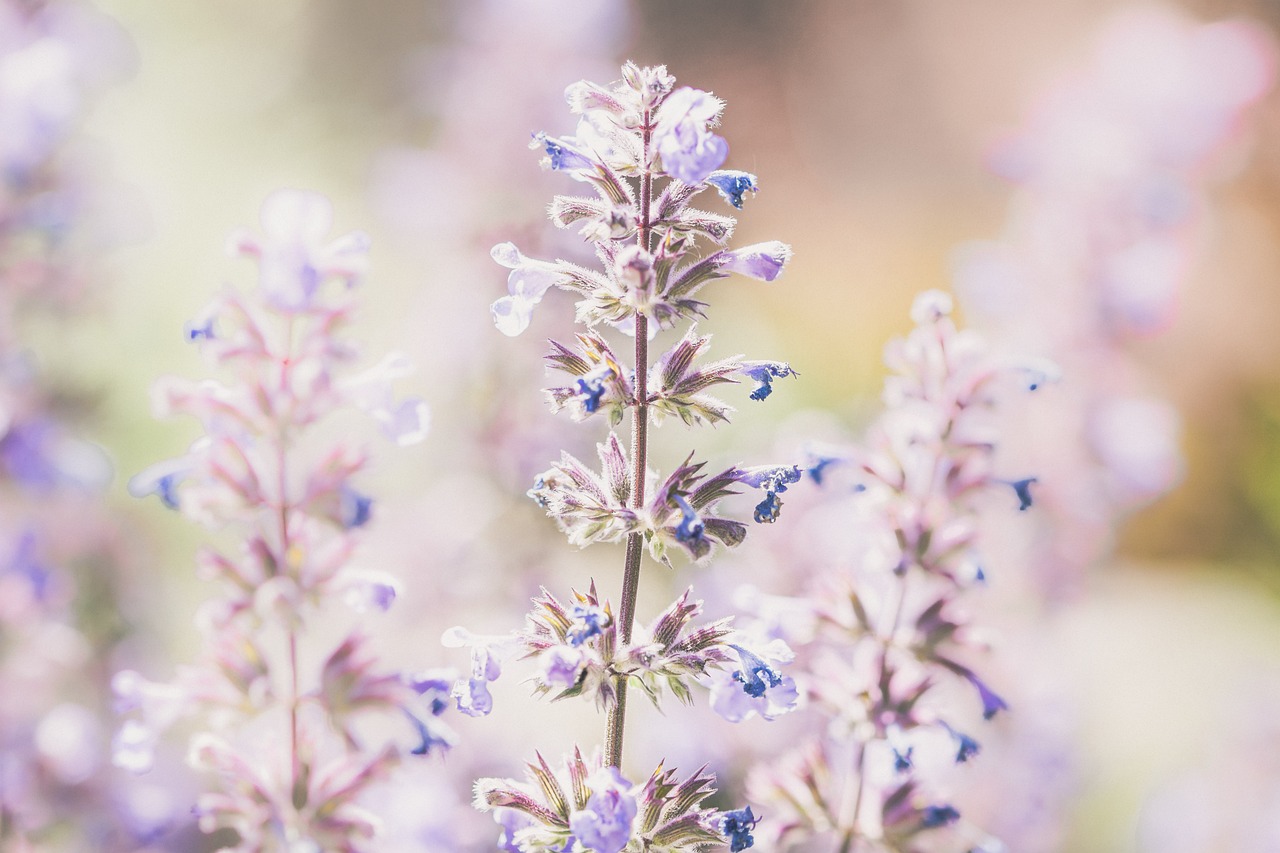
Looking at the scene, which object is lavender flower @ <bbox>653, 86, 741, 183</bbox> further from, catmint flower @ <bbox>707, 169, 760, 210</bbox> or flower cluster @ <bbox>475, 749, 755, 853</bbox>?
flower cluster @ <bbox>475, 749, 755, 853</bbox>

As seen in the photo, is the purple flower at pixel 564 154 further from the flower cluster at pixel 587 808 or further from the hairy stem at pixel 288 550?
the flower cluster at pixel 587 808

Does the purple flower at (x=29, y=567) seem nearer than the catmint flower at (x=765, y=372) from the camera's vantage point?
No

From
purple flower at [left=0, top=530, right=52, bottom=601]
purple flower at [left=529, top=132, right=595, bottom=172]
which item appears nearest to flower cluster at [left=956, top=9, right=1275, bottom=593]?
purple flower at [left=529, top=132, right=595, bottom=172]

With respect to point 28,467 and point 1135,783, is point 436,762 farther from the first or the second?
point 1135,783

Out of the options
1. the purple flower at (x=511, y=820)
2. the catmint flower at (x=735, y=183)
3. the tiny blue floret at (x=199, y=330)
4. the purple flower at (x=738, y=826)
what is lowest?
the purple flower at (x=511, y=820)

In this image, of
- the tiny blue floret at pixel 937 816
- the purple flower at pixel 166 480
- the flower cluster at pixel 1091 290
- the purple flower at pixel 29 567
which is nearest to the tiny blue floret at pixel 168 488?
the purple flower at pixel 166 480

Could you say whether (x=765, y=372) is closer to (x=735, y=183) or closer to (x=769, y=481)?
(x=769, y=481)

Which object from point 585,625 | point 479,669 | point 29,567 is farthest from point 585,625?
point 29,567

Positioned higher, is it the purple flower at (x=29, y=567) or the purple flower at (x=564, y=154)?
the purple flower at (x=564, y=154)
